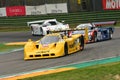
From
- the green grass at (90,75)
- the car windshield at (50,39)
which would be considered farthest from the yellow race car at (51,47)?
the green grass at (90,75)

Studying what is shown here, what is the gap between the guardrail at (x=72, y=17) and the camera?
36.6 meters

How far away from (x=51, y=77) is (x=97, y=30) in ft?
43.4

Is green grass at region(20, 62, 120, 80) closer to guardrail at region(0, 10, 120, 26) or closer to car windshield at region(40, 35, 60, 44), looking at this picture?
car windshield at region(40, 35, 60, 44)

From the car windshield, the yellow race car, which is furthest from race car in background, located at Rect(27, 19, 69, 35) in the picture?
the car windshield

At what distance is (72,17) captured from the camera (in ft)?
122

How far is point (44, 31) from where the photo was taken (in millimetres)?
29500

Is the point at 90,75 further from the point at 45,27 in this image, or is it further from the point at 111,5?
the point at 111,5

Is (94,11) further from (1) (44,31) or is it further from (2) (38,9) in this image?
(1) (44,31)

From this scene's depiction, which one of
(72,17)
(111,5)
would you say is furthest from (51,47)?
(111,5)

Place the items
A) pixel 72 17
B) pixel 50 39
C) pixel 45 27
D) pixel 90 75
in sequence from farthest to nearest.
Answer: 1. pixel 72 17
2. pixel 45 27
3. pixel 50 39
4. pixel 90 75

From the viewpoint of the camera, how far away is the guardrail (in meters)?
36.6

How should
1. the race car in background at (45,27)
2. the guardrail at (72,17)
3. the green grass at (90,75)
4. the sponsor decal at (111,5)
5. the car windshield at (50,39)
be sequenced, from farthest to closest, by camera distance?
the sponsor decal at (111,5)
the guardrail at (72,17)
the race car in background at (45,27)
the car windshield at (50,39)
the green grass at (90,75)

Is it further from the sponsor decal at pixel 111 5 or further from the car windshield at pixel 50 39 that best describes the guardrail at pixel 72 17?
the car windshield at pixel 50 39

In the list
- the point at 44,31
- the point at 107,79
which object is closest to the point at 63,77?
the point at 107,79
